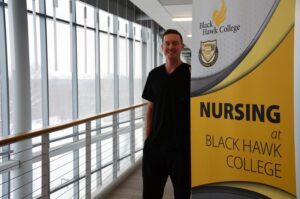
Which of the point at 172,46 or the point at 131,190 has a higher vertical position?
the point at 172,46

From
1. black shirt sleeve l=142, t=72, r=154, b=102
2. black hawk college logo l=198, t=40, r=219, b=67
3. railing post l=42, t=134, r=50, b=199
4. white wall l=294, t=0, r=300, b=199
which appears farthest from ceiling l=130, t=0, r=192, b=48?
white wall l=294, t=0, r=300, b=199

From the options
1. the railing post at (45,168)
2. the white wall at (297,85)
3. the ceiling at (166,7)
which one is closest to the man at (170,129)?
the railing post at (45,168)

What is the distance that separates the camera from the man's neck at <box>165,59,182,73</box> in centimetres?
228

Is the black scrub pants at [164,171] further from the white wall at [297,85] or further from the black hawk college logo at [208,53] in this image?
the white wall at [297,85]

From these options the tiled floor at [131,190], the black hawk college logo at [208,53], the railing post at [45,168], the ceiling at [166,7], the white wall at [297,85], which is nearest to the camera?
the white wall at [297,85]

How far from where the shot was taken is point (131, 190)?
4070 mm

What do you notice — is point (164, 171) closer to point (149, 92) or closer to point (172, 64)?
point (149, 92)

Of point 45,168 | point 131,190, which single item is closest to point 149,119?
point 45,168

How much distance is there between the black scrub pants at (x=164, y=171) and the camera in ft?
7.13

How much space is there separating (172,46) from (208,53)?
630 mm

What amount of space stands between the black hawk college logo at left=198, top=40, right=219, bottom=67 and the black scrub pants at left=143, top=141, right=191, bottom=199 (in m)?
0.74

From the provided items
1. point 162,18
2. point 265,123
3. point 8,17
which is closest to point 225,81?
point 265,123

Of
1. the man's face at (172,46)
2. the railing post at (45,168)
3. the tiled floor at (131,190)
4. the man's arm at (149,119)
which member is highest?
the man's face at (172,46)

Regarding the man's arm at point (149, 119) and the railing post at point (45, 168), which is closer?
the man's arm at point (149, 119)
